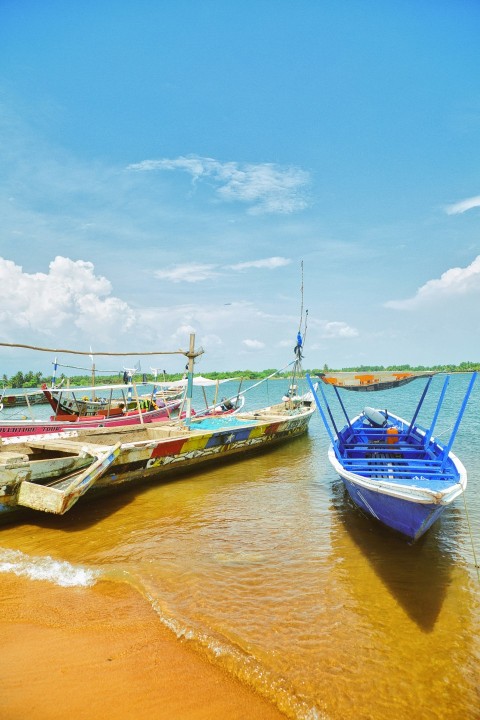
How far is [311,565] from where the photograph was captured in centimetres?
585

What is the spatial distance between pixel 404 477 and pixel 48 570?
6.13 m

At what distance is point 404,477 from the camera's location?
6980mm

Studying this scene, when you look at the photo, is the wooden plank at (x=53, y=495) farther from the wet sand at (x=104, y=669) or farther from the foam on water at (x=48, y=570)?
the wet sand at (x=104, y=669)

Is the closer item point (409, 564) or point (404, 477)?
point (409, 564)

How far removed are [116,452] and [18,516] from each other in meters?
2.20

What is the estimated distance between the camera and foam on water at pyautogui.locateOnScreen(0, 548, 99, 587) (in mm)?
5359

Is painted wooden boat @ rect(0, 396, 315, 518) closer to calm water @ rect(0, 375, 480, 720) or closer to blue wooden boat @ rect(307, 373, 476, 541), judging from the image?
calm water @ rect(0, 375, 480, 720)

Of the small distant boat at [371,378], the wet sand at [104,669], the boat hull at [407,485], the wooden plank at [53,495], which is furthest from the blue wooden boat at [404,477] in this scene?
the wooden plank at [53,495]

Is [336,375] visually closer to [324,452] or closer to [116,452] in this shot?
[116,452]

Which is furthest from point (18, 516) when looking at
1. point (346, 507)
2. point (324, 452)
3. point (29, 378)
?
point (29, 378)

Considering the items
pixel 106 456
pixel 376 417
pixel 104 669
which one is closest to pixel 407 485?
pixel 104 669

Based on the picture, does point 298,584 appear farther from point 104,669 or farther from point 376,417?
point 376,417

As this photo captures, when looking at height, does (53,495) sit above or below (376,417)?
below

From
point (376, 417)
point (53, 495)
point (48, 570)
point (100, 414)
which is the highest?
point (376, 417)
